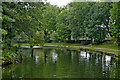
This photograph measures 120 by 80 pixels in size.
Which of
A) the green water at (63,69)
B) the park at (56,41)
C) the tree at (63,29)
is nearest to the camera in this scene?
the green water at (63,69)

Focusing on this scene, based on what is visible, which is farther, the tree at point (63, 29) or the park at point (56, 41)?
the tree at point (63, 29)

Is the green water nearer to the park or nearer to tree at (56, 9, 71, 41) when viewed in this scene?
the park

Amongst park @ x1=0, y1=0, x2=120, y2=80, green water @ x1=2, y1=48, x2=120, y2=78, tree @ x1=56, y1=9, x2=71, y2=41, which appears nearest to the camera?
green water @ x1=2, y1=48, x2=120, y2=78

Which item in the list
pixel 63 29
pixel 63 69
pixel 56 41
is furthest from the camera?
pixel 56 41

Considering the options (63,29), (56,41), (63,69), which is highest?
(63,29)

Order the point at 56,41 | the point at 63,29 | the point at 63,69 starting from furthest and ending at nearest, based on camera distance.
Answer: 1. the point at 56,41
2. the point at 63,29
3. the point at 63,69

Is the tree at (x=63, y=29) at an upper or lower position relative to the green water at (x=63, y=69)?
upper

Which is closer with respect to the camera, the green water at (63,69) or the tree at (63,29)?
the green water at (63,69)

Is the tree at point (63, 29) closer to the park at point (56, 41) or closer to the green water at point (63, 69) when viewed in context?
the park at point (56, 41)

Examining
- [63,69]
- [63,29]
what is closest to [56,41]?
[63,29]

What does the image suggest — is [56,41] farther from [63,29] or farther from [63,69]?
[63,69]

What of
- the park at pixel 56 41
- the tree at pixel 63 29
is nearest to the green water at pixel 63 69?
the park at pixel 56 41

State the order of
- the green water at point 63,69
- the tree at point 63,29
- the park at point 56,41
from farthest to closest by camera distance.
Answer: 1. the tree at point 63,29
2. the park at point 56,41
3. the green water at point 63,69

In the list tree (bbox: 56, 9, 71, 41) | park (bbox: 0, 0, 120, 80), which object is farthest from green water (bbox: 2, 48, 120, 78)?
tree (bbox: 56, 9, 71, 41)
